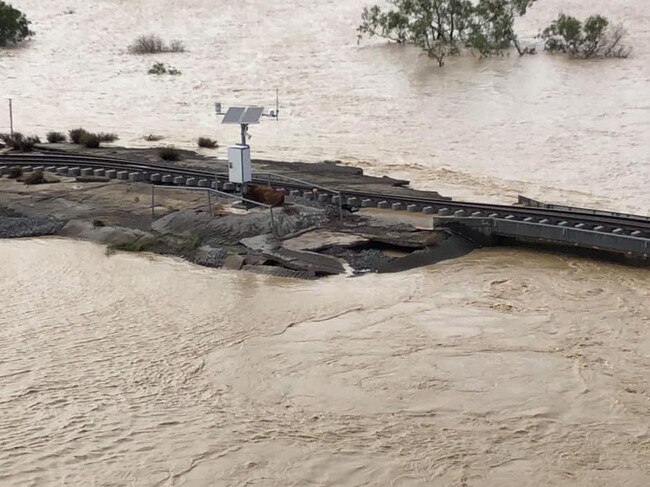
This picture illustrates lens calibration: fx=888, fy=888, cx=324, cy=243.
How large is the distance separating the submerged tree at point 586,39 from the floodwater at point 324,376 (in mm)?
25830

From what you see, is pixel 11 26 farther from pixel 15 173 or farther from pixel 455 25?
pixel 15 173

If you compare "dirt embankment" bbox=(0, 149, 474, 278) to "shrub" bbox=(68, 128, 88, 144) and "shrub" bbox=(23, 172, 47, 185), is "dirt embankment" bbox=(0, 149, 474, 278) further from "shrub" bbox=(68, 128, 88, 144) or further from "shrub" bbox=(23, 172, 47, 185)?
"shrub" bbox=(68, 128, 88, 144)

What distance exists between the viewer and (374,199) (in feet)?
→ 57.1

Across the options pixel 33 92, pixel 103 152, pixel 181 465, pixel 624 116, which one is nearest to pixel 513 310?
pixel 181 465

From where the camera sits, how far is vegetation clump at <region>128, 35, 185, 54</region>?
44438 mm

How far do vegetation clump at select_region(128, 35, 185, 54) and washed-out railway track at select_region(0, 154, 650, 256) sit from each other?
24.0 meters

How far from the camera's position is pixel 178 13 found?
5209 cm

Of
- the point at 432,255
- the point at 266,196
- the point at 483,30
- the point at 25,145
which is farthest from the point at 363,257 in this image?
the point at 483,30

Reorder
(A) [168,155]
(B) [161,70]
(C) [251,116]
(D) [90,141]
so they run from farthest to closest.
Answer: (B) [161,70] < (D) [90,141] < (A) [168,155] < (C) [251,116]

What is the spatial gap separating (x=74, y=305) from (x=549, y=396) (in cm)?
653

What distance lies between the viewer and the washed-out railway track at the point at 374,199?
584 inches

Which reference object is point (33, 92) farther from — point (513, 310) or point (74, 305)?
point (513, 310)

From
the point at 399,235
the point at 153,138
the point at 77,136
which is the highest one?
the point at 77,136

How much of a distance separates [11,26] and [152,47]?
27.0ft
